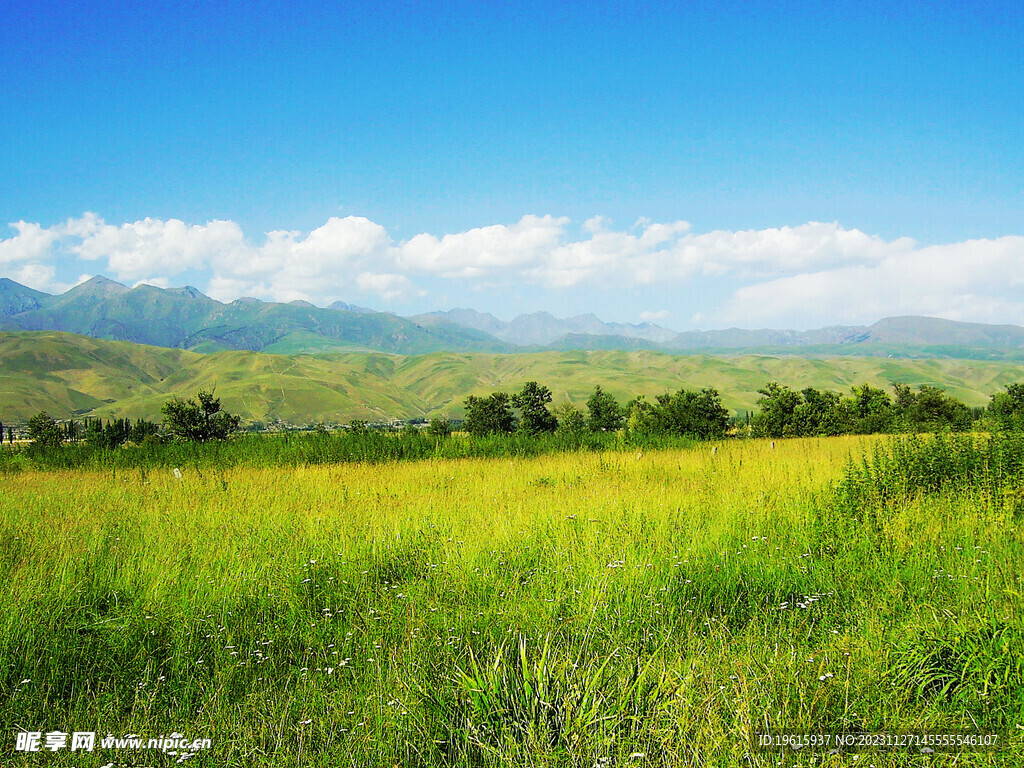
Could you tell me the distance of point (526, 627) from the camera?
4.05m

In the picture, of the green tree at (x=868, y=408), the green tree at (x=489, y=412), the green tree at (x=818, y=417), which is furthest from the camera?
the green tree at (x=489, y=412)

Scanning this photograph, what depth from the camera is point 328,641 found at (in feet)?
13.5

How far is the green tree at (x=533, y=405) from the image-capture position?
52750 millimetres

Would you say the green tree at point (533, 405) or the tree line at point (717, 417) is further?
the green tree at point (533, 405)

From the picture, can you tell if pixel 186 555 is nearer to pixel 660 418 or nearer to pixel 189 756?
pixel 189 756

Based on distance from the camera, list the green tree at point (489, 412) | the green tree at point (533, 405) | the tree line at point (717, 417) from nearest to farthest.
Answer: the tree line at point (717, 417)
the green tree at point (533, 405)
the green tree at point (489, 412)

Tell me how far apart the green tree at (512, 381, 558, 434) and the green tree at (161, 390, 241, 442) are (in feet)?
83.0

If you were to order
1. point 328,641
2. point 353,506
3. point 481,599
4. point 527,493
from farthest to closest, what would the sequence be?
point 527,493 → point 353,506 → point 481,599 → point 328,641

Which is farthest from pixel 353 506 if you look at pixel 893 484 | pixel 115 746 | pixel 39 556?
pixel 893 484

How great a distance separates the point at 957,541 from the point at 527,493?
5714mm

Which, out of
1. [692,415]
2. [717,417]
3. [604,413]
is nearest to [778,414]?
[717,417]

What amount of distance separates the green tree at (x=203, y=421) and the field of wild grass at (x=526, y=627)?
19.9 meters

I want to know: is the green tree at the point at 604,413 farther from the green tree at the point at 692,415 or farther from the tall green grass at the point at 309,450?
the tall green grass at the point at 309,450

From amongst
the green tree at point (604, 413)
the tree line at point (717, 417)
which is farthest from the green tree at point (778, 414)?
the green tree at point (604, 413)
